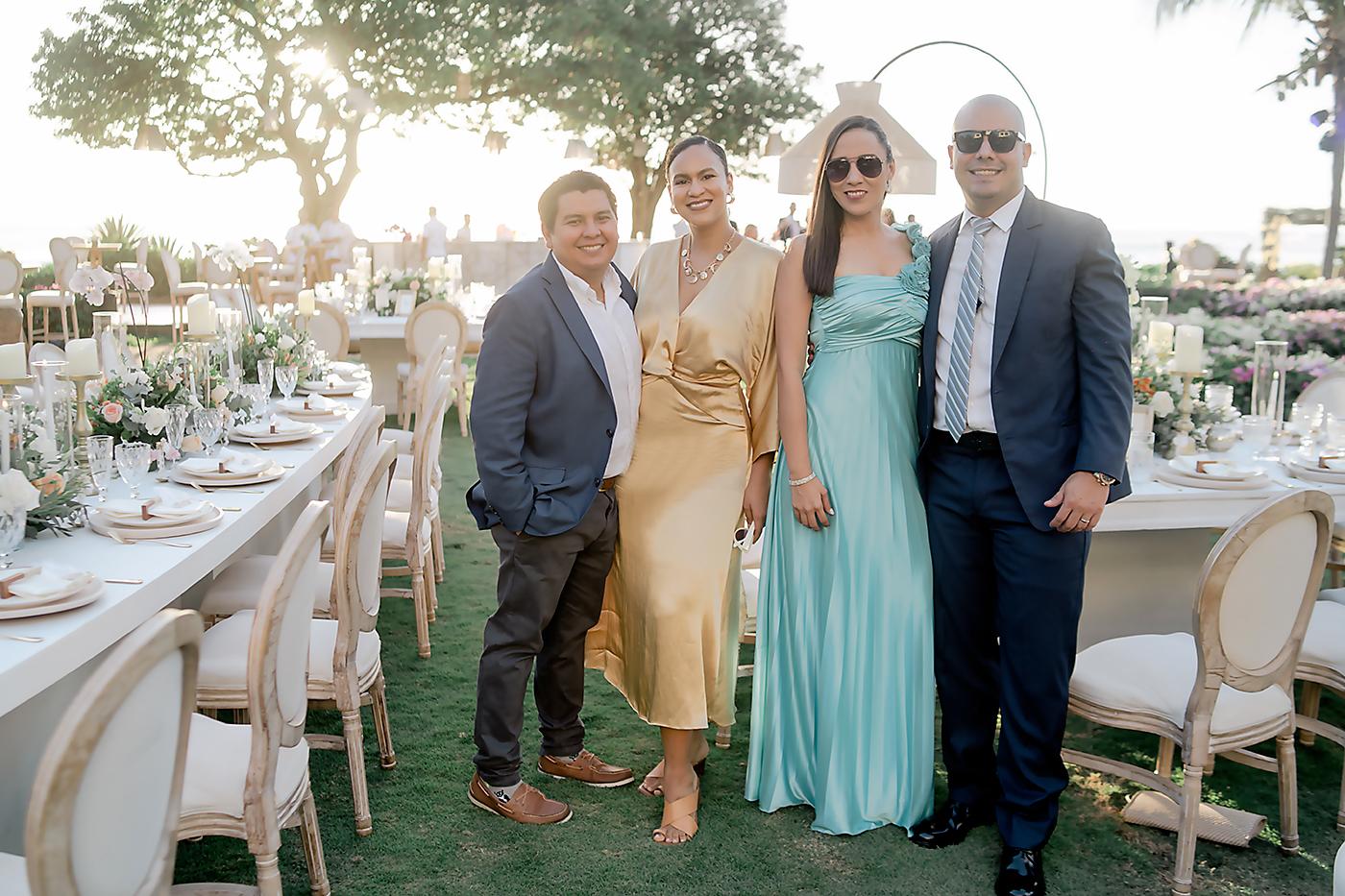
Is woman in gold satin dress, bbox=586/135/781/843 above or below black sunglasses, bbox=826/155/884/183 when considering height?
below

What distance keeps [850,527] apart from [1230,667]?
105 cm

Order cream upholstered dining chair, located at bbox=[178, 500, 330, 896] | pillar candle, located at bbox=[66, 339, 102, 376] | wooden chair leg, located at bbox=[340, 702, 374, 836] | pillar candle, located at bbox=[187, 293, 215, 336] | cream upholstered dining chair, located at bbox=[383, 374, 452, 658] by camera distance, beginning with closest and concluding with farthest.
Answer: cream upholstered dining chair, located at bbox=[178, 500, 330, 896] < wooden chair leg, located at bbox=[340, 702, 374, 836] < pillar candle, located at bbox=[66, 339, 102, 376] < cream upholstered dining chair, located at bbox=[383, 374, 452, 658] < pillar candle, located at bbox=[187, 293, 215, 336]

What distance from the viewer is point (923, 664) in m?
3.36

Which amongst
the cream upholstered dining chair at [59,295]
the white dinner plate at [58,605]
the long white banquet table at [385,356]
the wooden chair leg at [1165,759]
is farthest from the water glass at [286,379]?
the cream upholstered dining chair at [59,295]

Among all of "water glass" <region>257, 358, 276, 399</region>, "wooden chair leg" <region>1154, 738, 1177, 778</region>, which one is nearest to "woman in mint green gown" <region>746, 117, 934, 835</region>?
"wooden chair leg" <region>1154, 738, 1177, 778</region>

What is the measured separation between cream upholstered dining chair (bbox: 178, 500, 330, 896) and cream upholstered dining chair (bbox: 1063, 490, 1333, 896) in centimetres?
208

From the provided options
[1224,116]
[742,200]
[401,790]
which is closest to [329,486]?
[401,790]

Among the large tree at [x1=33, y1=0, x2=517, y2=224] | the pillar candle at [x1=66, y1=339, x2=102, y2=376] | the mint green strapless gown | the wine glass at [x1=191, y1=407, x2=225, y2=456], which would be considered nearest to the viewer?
the mint green strapless gown

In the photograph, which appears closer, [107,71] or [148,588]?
[148,588]

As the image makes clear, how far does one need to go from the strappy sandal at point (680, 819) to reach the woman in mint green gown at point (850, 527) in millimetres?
269

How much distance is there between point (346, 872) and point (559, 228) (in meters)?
1.87

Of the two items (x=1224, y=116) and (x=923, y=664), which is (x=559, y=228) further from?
(x=1224, y=116)

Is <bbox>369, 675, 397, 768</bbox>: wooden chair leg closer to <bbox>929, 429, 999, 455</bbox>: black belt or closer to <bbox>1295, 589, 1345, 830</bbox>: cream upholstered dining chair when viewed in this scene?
<bbox>929, 429, 999, 455</bbox>: black belt

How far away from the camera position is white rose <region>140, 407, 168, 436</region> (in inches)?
159
